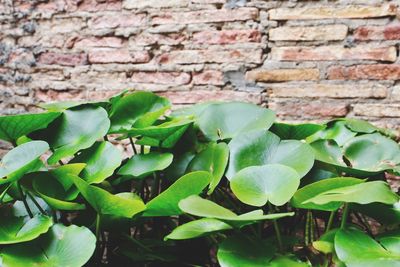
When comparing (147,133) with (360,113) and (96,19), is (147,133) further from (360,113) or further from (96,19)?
(96,19)

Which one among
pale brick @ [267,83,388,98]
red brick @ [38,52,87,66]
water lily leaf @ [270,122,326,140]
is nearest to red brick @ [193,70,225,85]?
pale brick @ [267,83,388,98]

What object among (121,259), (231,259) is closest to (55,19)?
(121,259)

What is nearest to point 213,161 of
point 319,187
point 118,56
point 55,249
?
point 319,187

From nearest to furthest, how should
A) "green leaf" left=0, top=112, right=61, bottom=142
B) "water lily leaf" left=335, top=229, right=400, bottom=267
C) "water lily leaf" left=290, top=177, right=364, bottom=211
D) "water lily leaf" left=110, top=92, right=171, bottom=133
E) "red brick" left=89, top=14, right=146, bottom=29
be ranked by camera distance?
1. "water lily leaf" left=335, top=229, right=400, bottom=267
2. "water lily leaf" left=290, top=177, right=364, bottom=211
3. "green leaf" left=0, top=112, right=61, bottom=142
4. "water lily leaf" left=110, top=92, right=171, bottom=133
5. "red brick" left=89, top=14, right=146, bottom=29

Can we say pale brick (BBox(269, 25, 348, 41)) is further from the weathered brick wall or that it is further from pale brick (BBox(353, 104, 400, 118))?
pale brick (BBox(353, 104, 400, 118))

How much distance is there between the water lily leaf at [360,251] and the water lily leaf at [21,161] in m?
0.48

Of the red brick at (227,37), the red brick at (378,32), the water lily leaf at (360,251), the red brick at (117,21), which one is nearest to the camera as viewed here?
the water lily leaf at (360,251)

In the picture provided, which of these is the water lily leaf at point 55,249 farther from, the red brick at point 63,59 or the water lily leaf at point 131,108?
the red brick at point 63,59

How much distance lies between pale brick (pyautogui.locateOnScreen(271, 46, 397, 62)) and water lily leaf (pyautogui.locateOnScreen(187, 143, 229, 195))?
713mm

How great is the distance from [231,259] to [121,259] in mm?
306

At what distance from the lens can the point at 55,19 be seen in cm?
172

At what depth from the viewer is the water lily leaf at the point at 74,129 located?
88 centimetres

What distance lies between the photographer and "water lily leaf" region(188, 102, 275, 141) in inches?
36.0

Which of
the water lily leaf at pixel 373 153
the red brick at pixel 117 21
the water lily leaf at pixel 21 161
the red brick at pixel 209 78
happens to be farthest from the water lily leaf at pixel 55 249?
the red brick at pixel 117 21
